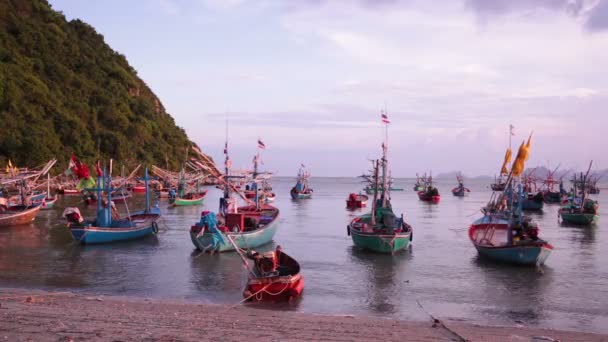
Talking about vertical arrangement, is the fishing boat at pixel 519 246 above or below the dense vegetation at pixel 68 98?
below

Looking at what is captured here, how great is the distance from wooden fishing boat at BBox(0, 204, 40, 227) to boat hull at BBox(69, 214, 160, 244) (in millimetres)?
12938

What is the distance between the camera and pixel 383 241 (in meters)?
33.0

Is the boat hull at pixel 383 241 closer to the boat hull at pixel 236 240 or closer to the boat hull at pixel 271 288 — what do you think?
the boat hull at pixel 236 240

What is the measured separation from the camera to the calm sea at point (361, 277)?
21.2 m

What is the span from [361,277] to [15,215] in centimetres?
3265

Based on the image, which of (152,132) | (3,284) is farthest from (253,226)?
(152,132)

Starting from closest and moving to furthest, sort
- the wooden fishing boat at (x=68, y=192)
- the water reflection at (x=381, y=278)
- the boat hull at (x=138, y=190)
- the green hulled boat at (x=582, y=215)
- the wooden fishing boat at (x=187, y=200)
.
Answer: the water reflection at (x=381, y=278) → the green hulled boat at (x=582, y=215) → the wooden fishing boat at (x=187, y=200) → the wooden fishing boat at (x=68, y=192) → the boat hull at (x=138, y=190)

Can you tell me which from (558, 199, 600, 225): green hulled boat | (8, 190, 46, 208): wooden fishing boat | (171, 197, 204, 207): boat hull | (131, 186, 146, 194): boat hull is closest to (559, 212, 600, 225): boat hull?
(558, 199, 600, 225): green hulled boat

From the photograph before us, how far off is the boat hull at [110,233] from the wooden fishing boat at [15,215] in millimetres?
12938

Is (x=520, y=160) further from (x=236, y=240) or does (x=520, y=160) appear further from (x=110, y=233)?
(x=110, y=233)

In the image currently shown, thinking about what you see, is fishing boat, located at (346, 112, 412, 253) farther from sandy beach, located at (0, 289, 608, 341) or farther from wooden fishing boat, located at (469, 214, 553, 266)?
sandy beach, located at (0, 289, 608, 341)

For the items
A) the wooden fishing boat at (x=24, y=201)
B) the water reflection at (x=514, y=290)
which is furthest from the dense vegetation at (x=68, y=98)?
the water reflection at (x=514, y=290)

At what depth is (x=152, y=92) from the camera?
15838 cm

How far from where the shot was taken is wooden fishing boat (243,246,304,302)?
20516mm
